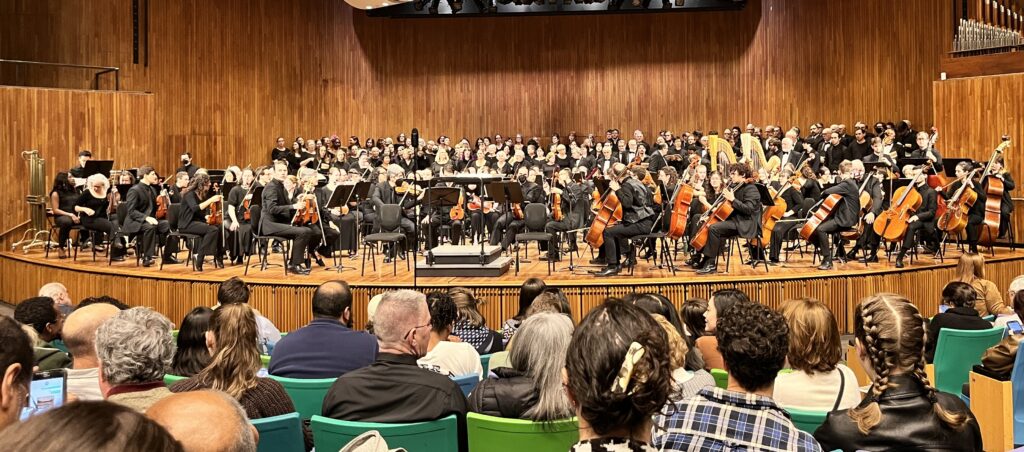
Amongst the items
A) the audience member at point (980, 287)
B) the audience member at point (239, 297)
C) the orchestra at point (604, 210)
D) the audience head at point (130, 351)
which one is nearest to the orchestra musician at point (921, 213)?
the orchestra at point (604, 210)

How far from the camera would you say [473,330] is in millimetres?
5281

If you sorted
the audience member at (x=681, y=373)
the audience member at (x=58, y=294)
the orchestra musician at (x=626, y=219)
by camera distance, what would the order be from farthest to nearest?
1. the orchestra musician at (x=626, y=219)
2. the audience member at (x=58, y=294)
3. the audience member at (x=681, y=373)

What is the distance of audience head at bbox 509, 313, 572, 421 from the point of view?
9.79 feet

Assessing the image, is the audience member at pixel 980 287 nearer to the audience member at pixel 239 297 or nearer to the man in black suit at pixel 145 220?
the audience member at pixel 239 297

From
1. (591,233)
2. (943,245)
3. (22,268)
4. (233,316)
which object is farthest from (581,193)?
(233,316)

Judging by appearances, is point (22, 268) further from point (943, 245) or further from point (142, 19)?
point (943, 245)

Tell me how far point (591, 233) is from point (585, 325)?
787cm

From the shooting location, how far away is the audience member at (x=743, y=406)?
7.24 ft

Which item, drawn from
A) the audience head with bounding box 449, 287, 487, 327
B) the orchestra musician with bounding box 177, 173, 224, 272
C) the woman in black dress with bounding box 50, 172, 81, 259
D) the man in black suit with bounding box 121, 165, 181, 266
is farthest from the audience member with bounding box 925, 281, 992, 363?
the woman in black dress with bounding box 50, 172, 81, 259

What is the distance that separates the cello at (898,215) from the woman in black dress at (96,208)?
28.3 ft

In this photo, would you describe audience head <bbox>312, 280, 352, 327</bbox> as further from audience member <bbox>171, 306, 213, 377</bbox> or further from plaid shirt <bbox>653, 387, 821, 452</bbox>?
plaid shirt <bbox>653, 387, 821, 452</bbox>

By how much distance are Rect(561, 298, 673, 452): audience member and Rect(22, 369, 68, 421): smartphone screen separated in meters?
1.38

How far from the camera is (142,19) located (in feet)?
50.1

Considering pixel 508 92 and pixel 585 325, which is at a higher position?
pixel 508 92
